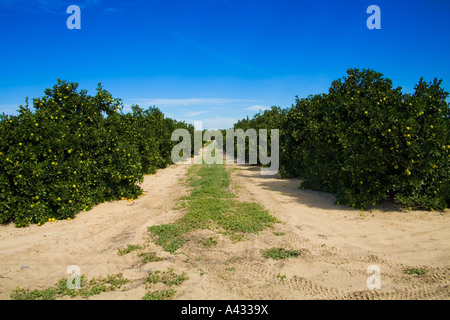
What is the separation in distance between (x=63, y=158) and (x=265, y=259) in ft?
18.0

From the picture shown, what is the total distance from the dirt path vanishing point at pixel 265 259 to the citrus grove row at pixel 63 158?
1.67ft

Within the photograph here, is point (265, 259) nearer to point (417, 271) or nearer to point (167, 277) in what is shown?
point (167, 277)

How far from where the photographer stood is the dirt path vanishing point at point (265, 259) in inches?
144

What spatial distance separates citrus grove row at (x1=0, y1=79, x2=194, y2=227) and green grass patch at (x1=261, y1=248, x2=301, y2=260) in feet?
16.4

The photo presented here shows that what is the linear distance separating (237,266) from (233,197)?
4594 millimetres

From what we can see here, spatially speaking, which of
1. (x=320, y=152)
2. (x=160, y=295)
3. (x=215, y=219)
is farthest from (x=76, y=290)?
(x=320, y=152)

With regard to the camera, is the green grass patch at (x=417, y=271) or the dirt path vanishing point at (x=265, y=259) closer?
the dirt path vanishing point at (x=265, y=259)

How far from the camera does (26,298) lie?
356cm

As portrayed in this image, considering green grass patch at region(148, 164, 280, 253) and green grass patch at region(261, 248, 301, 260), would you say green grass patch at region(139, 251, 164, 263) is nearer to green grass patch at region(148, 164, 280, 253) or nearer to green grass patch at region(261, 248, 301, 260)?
green grass patch at region(148, 164, 280, 253)

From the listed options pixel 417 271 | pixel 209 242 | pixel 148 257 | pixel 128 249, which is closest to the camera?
pixel 417 271

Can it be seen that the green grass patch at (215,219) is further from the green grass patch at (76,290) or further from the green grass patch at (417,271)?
the green grass patch at (417,271)

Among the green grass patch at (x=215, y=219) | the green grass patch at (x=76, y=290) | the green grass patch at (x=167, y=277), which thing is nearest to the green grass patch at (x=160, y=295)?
the green grass patch at (x=167, y=277)

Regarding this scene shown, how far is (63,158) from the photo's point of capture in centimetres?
695

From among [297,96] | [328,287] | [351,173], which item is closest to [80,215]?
[328,287]
